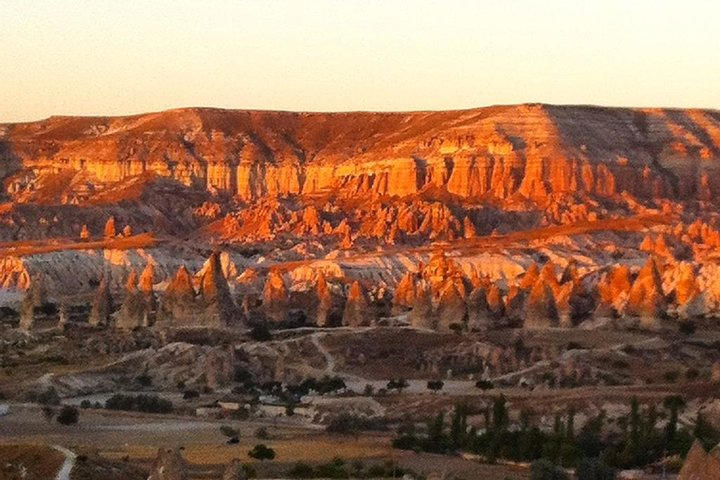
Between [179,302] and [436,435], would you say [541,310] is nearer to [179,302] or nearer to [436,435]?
[179,302]

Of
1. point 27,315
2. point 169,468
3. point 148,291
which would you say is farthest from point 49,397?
point 169,468

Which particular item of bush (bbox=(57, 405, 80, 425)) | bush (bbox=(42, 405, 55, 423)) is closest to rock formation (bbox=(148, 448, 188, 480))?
bush (bbox=(57, 405, 80, 425))

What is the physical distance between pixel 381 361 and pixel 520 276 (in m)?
42.6

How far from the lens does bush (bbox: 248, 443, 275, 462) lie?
58.1 metres

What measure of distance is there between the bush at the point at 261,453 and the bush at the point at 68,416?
36.4 feet

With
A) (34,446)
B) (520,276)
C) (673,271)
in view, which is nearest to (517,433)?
(34,446)

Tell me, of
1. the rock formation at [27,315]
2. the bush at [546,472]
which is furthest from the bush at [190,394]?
the bush at [546,472]

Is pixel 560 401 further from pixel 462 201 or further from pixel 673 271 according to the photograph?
pixel 462 201

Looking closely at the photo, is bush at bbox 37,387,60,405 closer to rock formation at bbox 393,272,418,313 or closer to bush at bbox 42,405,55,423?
bush at bbox 42,405,55,423

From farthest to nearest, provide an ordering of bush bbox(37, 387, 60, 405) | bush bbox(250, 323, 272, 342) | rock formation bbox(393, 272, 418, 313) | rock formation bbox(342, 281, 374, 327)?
rock formation bbox(393, 272, 418, 313) < rock formation bbox(342, 281, 374, 327) < bush bbox(250, 323, 272, 342) < bush bbox(37, 387, 60, 405)

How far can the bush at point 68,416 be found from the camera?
69000 millimetres

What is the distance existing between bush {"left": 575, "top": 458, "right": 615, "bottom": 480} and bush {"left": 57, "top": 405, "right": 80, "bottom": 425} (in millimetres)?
21805

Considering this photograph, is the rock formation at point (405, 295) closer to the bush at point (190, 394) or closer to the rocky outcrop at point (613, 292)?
the rocky outcrop at point (613, 292)

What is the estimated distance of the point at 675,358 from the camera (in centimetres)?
9062
